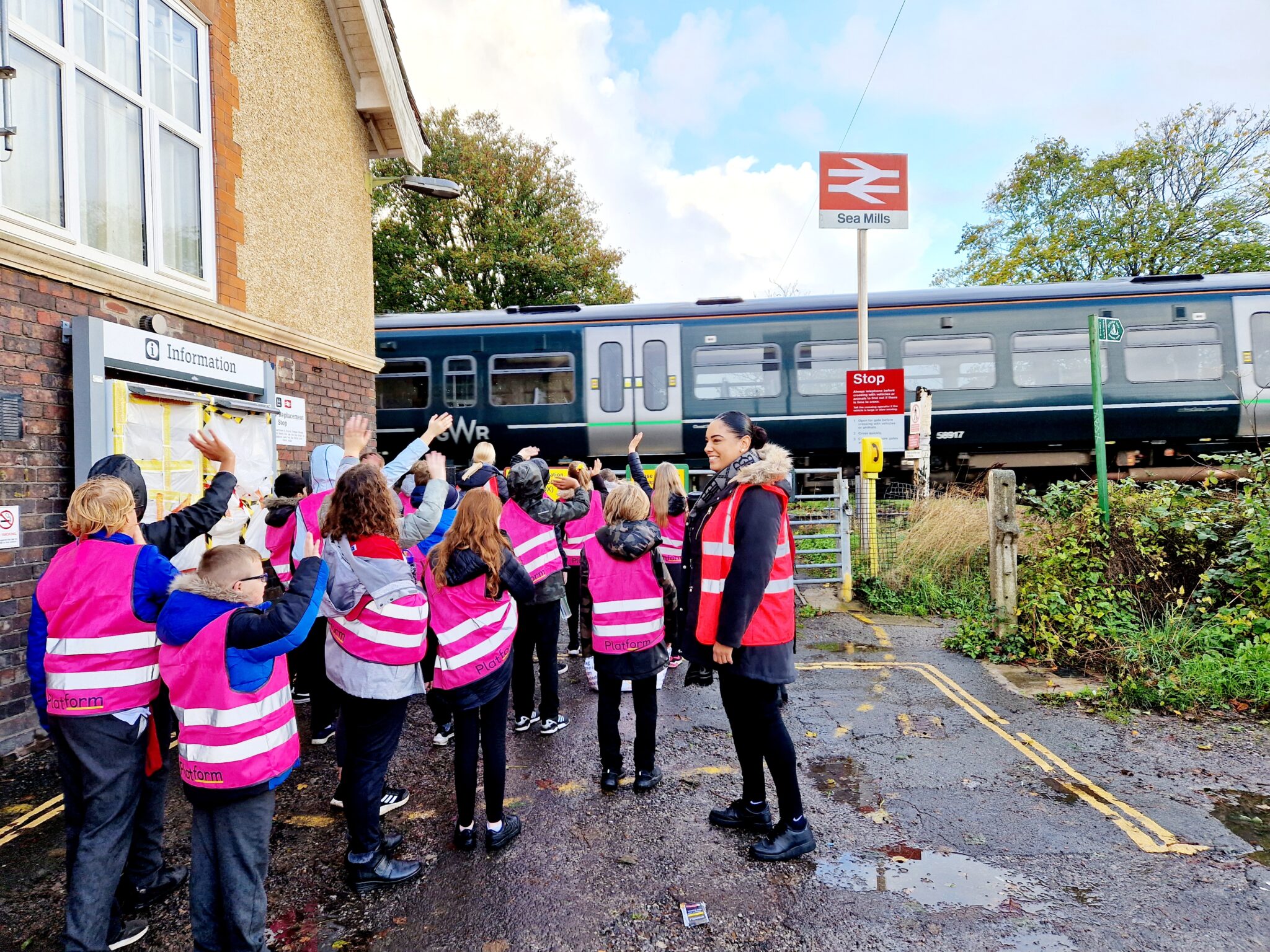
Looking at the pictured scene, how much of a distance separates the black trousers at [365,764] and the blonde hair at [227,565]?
785 mm

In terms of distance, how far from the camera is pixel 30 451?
4.19m

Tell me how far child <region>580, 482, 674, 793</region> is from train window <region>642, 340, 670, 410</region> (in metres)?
8.00

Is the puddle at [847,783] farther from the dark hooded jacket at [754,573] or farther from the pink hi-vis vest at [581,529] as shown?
the pink hi-vis vest at [581,529]

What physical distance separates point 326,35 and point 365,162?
4.11 ft

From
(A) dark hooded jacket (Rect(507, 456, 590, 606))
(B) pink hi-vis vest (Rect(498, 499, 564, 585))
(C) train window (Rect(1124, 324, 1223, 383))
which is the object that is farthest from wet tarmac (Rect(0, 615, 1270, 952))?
(C) train window (Rect(1124, 324, 1223, 383))

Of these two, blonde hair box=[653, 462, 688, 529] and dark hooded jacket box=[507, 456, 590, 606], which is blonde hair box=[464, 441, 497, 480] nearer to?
dark hooded jacket box=[507, 456, 590, 606]

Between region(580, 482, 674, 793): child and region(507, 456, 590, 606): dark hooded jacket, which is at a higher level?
region(507, 456, 590, 606): dark hooded jacket

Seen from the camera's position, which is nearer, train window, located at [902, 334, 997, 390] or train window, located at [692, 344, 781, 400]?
train window, located at [902, 334, 997, 390]

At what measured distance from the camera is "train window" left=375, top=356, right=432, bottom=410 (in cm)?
1202

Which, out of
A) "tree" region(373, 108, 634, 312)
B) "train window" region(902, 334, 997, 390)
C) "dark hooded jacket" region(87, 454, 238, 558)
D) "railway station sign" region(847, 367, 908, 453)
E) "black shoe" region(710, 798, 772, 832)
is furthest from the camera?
"tree" region(373, 108, 634, 312)

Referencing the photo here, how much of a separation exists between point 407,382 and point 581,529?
24.5 feet

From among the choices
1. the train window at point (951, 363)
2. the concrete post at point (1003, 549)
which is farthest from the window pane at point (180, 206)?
the train window at point (951, 363)

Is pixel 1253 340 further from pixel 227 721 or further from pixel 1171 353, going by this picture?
pixel 227 721

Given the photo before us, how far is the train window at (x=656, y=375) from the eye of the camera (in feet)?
38.3
